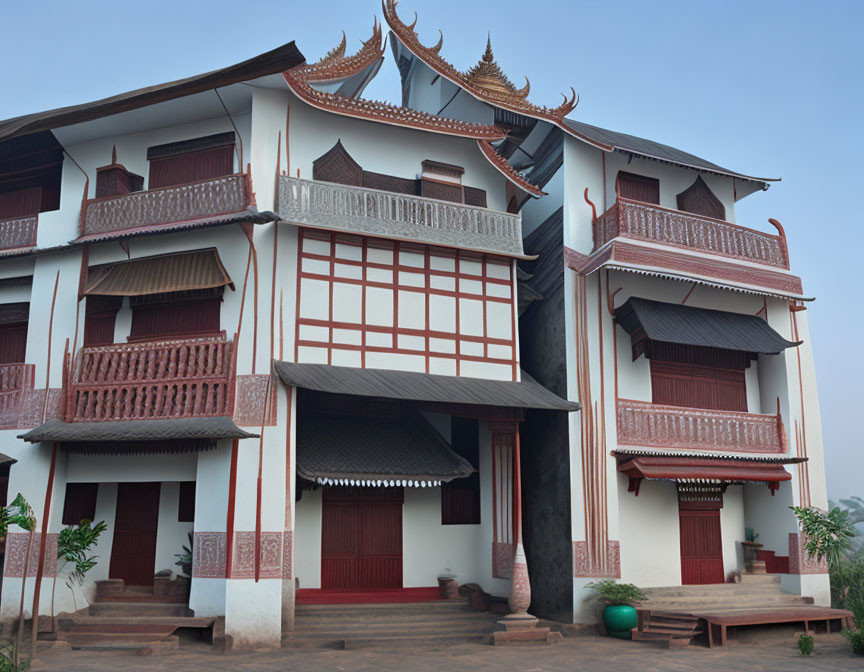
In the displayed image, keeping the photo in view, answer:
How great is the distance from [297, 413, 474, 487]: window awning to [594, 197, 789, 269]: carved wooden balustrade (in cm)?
518

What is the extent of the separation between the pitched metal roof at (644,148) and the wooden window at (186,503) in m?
9.97

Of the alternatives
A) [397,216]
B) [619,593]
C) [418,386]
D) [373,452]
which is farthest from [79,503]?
[619,593]

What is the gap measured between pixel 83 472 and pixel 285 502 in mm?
3735

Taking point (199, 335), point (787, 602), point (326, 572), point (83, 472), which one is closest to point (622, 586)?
point (787, 602)

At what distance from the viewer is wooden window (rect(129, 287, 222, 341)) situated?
13.9m

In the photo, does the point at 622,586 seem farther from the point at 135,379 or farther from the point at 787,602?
the point at 135,379

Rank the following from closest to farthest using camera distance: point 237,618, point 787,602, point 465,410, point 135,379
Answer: point 237,618, point 135,379, point 465,410, point 787,602

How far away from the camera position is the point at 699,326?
16125 millimetres

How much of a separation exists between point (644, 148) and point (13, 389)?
13391 mm

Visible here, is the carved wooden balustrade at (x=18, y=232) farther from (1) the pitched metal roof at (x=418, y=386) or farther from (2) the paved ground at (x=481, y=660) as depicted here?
(2) the paved ground at (x=481, y=660)

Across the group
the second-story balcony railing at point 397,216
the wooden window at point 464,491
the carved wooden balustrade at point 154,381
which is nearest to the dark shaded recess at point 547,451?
the wooden window at point 464,491

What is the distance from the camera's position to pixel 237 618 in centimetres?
1201

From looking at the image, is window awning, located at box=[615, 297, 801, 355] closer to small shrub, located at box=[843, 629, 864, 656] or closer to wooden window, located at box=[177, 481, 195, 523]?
small shrub, located at box=[843, 629, 864, 656]

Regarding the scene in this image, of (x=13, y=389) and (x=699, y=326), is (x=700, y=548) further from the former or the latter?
(x=13, y=389)
